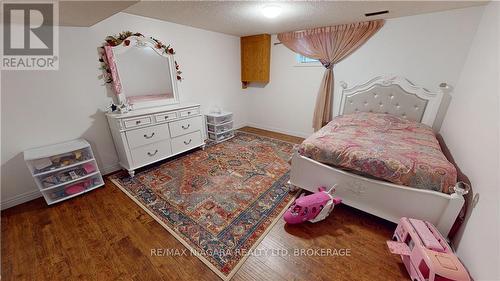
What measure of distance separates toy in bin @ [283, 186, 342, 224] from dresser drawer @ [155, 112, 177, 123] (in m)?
2.10

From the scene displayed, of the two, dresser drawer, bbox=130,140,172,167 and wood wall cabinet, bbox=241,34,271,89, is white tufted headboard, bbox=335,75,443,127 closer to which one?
wood wall cabinet, bbox=241,34,271,89

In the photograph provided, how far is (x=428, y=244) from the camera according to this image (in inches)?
49.0

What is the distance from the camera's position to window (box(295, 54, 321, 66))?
3441 mm

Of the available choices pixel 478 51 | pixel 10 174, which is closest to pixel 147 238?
pixel 10 174

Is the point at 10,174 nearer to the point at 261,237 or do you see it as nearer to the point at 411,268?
the point at 261,237

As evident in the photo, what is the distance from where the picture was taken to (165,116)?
2.70m

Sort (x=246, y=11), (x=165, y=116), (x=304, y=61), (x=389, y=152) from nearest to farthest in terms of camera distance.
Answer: (x=389, y=152), (x=246, y=11), (x=165, y=116), (x=304, y=61)

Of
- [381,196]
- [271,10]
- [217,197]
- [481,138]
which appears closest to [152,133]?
[217,197]

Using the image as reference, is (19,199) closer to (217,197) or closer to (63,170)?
(63,170)

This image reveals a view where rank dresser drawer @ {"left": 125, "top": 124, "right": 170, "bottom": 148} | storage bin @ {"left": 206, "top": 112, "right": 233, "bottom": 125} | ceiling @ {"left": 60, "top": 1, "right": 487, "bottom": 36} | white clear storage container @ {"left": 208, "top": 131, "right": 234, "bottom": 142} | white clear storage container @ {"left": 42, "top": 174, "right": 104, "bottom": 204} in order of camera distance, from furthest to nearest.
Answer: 1. white clear storage container @ {"left": 208, "top": 131, "right": 234, "bottom": 142}
2. storage bin @ {"left": 206, "top": 112, "right": 233, "bottom": 125}
3. dresser drawer @ {"left": 125, "top": 124, "right": 170, "bottom": 148}
4. white clear storage container @ {"left": 42, "top": 174, "right": 104, "bottom": 204}
5. ceiling @ {"left": 60, "top": 1, "right": 487, "bottom": 36}

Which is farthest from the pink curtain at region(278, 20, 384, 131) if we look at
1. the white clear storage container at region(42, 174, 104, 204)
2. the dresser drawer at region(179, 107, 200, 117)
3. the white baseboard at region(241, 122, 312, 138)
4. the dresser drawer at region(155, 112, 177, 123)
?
the white clear storage container at region(42, 174, 104, 204)

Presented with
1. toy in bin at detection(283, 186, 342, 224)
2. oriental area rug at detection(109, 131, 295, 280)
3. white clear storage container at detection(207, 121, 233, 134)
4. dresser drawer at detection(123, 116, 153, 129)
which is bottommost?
oriental area rug at detection(109, 131, 295, 280)

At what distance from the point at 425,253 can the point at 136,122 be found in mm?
3022

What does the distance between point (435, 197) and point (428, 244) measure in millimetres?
386
